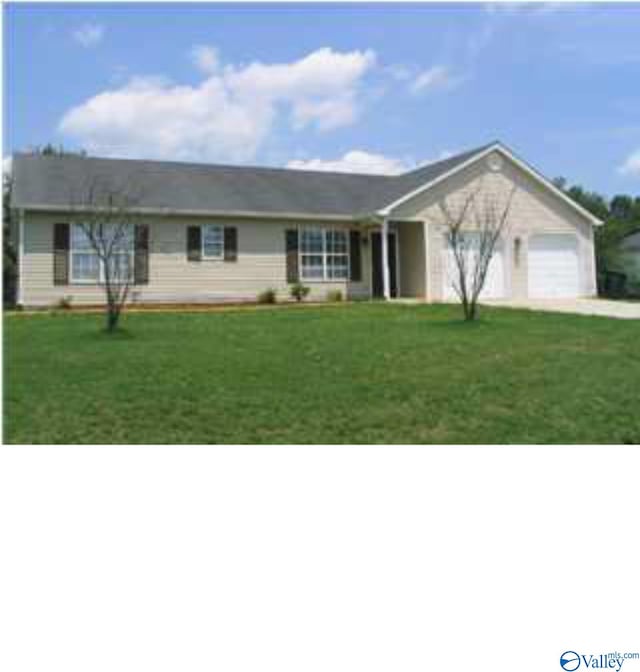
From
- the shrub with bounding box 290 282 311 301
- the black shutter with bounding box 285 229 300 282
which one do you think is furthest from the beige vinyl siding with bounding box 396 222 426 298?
the black shutter with bounding box 285 229 300 282

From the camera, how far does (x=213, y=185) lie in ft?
61.3

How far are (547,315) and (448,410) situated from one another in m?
7.67

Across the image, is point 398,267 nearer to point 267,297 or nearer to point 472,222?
point 472,222

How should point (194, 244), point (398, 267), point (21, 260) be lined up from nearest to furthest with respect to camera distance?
point (21, 260)
point (194, 244)
point (398, 267)

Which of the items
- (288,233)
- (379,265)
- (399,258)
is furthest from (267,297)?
(399,258)

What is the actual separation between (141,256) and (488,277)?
8.65 metres

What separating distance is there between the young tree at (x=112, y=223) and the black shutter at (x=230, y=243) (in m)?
1.93

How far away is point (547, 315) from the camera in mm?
13531

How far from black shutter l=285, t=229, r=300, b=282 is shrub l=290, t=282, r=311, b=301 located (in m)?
0.28

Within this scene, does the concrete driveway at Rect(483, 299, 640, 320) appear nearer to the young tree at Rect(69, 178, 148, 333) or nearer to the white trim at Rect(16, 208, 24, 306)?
the young tree at Rect(69, 178, 148, 333)
